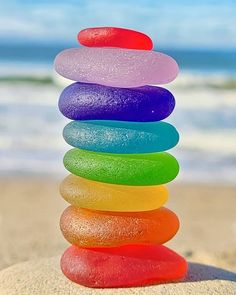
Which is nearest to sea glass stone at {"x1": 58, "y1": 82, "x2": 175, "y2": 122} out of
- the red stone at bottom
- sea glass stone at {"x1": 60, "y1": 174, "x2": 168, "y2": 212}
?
sea glass stone at {"x1": 60, "y1": 174, "x2": 168, "y2": 212}

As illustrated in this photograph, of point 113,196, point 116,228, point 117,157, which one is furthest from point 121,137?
point 116,228

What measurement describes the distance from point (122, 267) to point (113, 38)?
129cm

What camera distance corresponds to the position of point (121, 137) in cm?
418

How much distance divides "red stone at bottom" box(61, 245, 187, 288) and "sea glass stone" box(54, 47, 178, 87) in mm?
955

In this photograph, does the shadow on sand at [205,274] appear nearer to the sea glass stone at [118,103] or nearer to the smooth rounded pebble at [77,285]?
the smooth rounded pebble at [77,285]

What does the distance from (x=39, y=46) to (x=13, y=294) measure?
1525 inches

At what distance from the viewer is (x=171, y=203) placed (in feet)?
28.0

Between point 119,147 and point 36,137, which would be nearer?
point 119,147

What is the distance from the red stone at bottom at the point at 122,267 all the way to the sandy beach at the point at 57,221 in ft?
6.50

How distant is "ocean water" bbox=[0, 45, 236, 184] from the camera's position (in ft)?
32.7

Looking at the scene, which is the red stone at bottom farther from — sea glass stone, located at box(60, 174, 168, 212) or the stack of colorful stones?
sea glass stone, located at box(60, 174, 168, 212)

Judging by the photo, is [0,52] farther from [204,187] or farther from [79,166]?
[79,166]

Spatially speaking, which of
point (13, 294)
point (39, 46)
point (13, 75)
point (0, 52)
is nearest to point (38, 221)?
point (13, 294)

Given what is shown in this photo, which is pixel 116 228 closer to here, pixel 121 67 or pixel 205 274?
pixel 205 274
